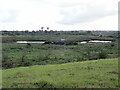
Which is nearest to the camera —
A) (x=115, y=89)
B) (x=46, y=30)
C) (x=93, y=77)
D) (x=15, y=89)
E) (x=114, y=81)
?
(x=115, y=89)

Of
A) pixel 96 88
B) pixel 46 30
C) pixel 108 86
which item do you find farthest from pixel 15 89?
pixel 46 30

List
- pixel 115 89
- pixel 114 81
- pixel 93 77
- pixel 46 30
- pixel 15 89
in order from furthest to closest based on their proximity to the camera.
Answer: pixel 46 30 → pixel 93 77 → pixel 114 81 → pixel 15 89 → pixel 115 89

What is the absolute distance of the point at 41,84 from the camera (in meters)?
9.60

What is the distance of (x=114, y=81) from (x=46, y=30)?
15370cm

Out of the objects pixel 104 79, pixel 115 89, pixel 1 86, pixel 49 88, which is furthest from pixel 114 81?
pixel 1 86

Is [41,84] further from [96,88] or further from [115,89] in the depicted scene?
[115,89]

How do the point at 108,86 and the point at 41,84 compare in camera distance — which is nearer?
the point at 108,86

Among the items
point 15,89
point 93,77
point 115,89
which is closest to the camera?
point 115,89

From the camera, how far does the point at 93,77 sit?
35.2ft

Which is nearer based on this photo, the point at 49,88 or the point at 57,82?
the point at 49,88

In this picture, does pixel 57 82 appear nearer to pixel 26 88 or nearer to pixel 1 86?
pixel 26 88

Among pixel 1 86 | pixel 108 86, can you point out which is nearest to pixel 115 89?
pixel 108 86

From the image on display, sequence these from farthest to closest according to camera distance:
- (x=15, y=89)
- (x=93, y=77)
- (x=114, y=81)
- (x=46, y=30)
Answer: (x=46, y=30), (x=93, y=77), (x=114, y=81), (x=15, y=89)

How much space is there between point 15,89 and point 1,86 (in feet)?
4.28
